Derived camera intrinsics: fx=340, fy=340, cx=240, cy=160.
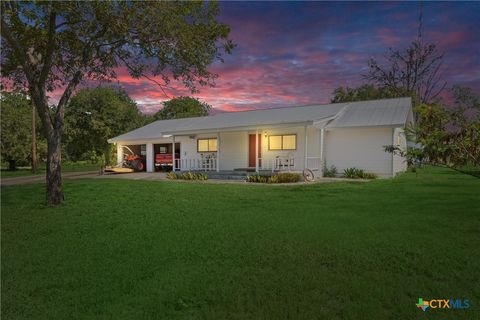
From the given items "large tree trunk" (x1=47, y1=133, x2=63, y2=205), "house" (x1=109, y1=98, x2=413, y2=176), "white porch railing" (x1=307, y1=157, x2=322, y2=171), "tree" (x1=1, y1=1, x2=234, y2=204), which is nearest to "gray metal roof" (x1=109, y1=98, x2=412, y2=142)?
"house" (x1=109, y1=98, x2=413, y2=176)

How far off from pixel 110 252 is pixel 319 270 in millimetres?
3163

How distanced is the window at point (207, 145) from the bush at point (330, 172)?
24.4ft

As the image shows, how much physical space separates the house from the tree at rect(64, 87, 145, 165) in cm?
1933

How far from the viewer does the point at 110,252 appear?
17.2 feet

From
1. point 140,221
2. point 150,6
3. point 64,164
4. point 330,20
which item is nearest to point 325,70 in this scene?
point 330,20

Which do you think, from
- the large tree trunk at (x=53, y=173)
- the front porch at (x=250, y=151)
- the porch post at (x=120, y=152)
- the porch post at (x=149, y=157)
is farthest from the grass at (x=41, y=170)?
the large tree trunk at (x=53, y=173)

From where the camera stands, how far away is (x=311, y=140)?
1881 centimetres

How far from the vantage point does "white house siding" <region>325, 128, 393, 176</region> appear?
1770cm

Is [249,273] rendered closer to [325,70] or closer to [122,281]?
[122,281]

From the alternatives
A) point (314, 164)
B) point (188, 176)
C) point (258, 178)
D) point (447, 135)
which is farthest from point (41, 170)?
point (447, 135)

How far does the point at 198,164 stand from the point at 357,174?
33.9ft

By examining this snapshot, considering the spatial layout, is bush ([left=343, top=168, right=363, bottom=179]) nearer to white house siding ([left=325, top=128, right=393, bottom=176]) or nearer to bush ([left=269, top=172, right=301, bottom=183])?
white house siding ([left=325, top=128, right=393, bottom=176])

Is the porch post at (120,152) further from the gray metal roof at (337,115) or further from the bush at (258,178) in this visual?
the bush at (258,178)

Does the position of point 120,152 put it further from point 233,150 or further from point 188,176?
point 188,176
